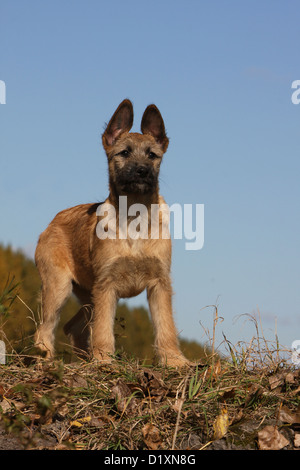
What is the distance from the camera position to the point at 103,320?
806 cm

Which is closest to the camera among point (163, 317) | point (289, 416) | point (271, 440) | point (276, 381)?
point (271, 440)

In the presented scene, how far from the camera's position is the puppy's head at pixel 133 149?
25.8 feet

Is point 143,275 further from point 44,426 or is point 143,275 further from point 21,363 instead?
point 44,426

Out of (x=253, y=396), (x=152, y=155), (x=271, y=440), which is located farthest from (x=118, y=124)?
(x=271, y=440)

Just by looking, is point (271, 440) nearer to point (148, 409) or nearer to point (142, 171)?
point (148, 409)

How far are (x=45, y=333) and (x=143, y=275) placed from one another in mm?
2036

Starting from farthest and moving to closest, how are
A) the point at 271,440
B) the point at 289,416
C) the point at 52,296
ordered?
1. the point at 52,296
2. the point at 289,416
3. the point at 271,440

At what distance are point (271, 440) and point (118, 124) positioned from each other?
4.93 metres

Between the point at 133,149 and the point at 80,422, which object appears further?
the point at 133,149

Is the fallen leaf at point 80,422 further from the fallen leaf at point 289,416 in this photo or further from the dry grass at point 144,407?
the fallen leaf at point 289,416

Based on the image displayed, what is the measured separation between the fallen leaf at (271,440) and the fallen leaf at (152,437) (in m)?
0.81

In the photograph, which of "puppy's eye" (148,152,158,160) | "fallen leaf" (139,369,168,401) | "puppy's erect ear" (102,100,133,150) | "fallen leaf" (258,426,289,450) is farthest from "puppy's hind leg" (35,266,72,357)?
"fallen leaf" (258,426,289,450)

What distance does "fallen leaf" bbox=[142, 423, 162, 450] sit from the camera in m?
4.94
